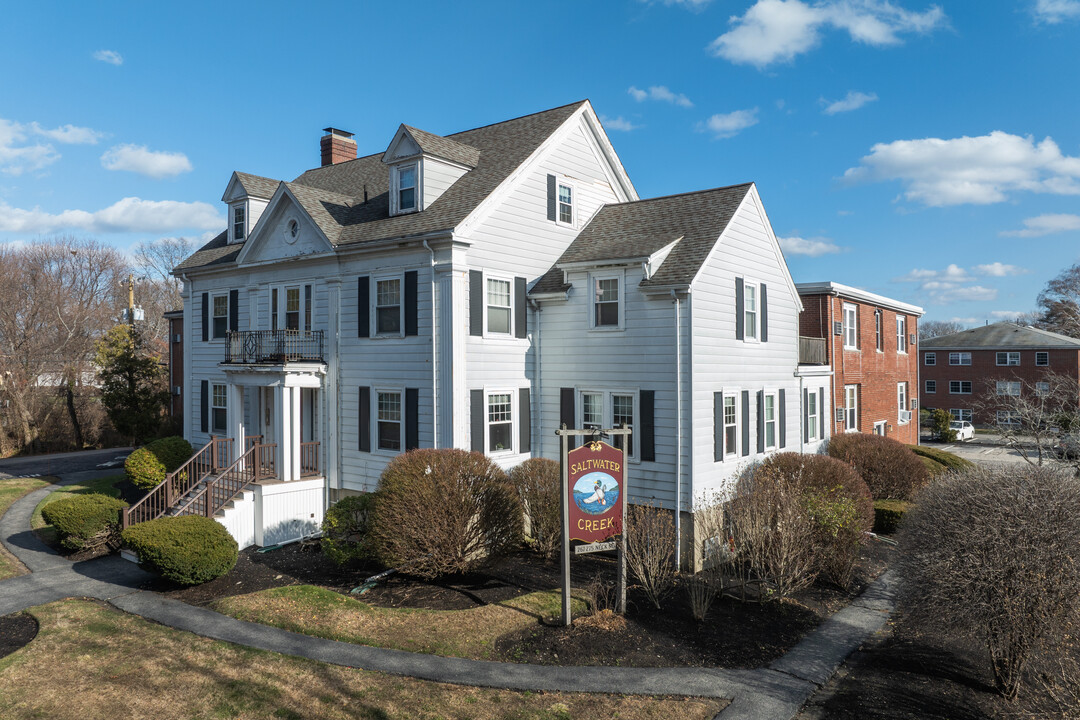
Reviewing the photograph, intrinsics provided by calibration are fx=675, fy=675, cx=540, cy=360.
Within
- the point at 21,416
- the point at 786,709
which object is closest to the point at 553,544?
the point at 786,709

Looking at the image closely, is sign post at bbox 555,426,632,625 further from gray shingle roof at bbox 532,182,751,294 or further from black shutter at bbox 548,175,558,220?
black shutter at bbox 548,175,558,220

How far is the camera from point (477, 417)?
17234mm

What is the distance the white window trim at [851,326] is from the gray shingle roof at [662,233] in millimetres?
11175

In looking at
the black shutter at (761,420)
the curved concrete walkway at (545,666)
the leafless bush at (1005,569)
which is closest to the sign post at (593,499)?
the curved concrete walkway at (545,666)

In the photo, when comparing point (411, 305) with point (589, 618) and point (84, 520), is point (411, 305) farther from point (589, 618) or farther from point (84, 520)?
point (84, 520)

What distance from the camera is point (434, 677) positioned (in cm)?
991

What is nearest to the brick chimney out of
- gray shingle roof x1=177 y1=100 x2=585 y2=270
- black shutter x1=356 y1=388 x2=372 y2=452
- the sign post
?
gray shingle roof x1=177 y1=100 x2=585 y2=270

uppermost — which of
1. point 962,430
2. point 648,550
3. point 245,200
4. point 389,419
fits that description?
point 245,200

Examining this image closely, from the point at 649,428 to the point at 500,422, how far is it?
3990 mm

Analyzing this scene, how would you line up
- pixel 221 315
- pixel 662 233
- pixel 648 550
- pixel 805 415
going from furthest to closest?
pixel 221 315 < pixel 805 415 < pixel 662 233 < pixel 648 550

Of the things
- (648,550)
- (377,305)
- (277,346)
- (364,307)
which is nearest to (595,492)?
(648,550)

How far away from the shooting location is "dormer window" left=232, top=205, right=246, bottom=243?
23.1 metres

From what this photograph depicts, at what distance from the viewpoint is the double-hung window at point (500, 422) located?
1775 cm

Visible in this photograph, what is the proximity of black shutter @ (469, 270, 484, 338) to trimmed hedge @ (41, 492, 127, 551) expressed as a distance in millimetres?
10097
